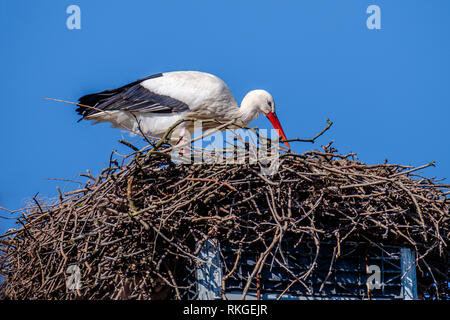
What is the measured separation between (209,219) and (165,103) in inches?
71.7

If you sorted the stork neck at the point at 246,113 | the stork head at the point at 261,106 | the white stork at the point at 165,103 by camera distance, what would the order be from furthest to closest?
the stork head at the point at 261,106
the stork neck at the point at 246,113
the white stork at the point at 165,103

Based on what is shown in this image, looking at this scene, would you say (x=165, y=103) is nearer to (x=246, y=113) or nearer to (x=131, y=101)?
(x=131, y=101)

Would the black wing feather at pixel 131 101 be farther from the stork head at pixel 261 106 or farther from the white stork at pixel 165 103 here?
the stork head at pixel 261 106

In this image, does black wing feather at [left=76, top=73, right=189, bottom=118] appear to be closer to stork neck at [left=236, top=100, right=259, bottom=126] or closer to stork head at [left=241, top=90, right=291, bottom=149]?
stork neck at [left=236, top=100, right=259, bottom=126]

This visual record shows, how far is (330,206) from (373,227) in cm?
31

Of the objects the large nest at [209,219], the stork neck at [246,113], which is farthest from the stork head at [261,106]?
the large nest at [209,219]

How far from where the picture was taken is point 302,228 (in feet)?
11.6

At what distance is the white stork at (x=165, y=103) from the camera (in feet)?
16.7

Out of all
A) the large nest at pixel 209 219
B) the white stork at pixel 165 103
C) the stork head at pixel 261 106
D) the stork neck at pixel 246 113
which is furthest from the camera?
the stork head at pixel 261 106

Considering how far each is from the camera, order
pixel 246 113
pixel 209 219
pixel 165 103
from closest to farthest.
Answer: pixel 209 219 → pixel 165 103 → pixel 246 113

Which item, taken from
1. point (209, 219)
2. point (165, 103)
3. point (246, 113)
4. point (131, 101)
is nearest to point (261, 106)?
point (246, 113)

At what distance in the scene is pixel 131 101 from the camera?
515 cm

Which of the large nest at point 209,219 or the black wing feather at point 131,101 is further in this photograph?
the black wing feather at point 131,101
